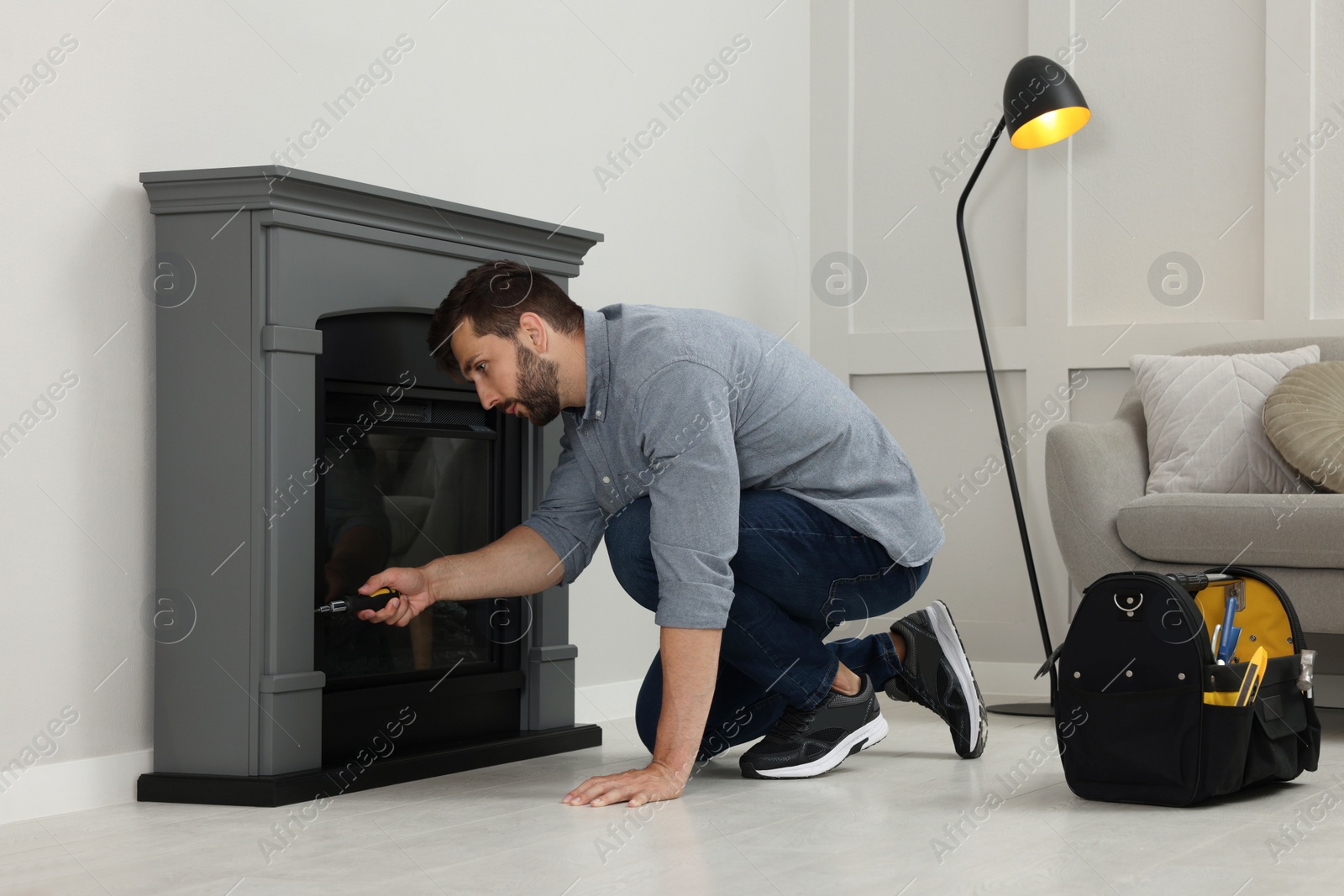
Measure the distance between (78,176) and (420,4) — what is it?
0.88 metres

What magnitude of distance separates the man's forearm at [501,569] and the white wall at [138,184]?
0.43m

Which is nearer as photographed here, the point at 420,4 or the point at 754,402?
the point at 754,402

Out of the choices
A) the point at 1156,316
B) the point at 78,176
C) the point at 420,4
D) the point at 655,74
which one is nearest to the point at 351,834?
the point at 78,176

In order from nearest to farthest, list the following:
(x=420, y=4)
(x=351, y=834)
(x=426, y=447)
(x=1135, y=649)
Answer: (x=351, y=834)
(x=1135, y=649)
(x=426, y=447)
(x=420, y=4)

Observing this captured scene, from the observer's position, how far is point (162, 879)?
146 centimetres

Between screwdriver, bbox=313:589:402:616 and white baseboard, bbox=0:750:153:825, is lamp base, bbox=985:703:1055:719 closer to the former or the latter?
screwdriver, bbox=313:589:402:616

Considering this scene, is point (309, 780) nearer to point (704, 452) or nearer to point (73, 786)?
point (73, 786)

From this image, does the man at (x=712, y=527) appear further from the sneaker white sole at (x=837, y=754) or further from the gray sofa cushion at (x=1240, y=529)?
the gray sofa cushion at (x=1240, y=529)

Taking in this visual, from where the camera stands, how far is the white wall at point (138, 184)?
1.85 m

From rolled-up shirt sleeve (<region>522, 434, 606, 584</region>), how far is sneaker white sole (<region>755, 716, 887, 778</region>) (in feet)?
1.51

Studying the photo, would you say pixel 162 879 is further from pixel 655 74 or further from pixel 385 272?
pixel 655 74

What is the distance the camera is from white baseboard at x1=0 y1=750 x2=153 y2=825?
182 centimetres

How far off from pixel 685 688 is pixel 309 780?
1.90 feet

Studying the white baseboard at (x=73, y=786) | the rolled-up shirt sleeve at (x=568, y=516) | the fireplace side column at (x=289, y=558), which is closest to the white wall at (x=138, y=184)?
the white baseboard at (x=73, y=786)
